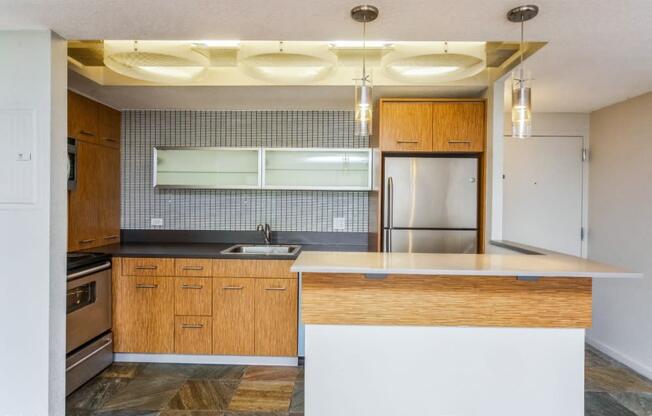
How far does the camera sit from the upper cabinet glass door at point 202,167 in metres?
3.51

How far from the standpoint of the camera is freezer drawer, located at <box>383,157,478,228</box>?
303cm

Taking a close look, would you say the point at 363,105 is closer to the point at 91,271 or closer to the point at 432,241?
the point at 432,241

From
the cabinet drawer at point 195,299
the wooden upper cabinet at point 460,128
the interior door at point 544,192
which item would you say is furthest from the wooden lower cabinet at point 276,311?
the interior door at point 544,192

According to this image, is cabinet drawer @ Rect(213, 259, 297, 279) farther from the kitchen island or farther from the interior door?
the interior door

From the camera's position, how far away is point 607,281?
3467 mm

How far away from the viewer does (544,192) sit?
375 cm

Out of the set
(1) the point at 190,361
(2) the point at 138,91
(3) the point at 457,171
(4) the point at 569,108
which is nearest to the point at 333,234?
(3) the point at 457,171

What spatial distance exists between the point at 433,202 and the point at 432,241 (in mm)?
309

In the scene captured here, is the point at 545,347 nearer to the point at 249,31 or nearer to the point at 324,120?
the point at 249,31

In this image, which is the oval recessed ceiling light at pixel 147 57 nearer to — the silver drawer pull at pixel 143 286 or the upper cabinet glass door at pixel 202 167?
the upper cabinet glass door at pixel 202 167

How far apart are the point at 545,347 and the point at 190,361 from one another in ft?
8.11

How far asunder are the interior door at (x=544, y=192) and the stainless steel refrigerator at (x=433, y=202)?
0.95 meters

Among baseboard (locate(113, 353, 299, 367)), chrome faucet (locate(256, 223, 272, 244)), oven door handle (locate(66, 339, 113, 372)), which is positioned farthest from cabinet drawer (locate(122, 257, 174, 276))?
chrome faucet (locate(256, 223, 272, 244))

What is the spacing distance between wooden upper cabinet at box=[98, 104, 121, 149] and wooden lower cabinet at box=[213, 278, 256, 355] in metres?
1.66
